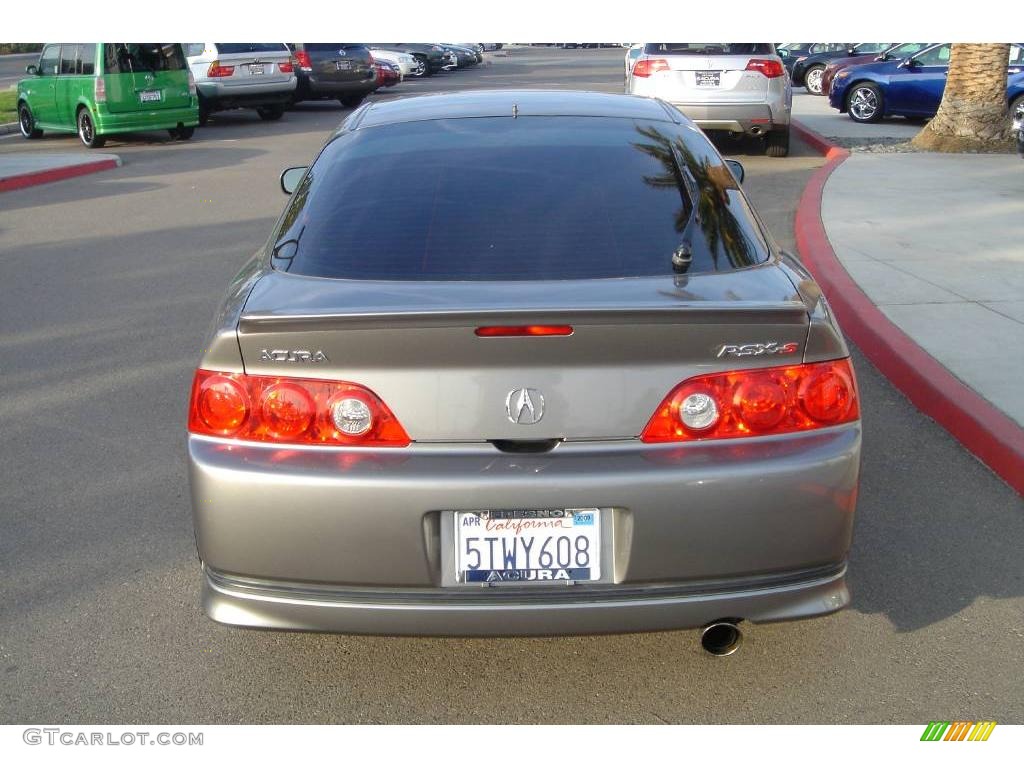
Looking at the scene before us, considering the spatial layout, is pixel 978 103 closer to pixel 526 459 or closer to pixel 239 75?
pixel 239 75

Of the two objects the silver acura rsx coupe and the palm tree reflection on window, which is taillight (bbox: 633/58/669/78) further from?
the silver acura rsx coupe

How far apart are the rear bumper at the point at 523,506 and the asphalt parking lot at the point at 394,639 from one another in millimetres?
430

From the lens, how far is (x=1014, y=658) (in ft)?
12.0

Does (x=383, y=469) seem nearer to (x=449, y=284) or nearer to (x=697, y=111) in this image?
(x=449, y=284)

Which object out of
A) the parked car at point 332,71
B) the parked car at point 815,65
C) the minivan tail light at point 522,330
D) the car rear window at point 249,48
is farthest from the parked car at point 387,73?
the minivan tail light at point 522,330

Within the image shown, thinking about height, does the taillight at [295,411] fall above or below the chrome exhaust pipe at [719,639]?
above

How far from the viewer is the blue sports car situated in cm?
1998

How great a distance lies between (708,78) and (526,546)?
43.1 ft

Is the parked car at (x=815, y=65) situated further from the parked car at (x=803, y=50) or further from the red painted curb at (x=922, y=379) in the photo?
the red painted curb at (x=922, y=379)

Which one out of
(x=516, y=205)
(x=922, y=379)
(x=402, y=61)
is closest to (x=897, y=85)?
(x=922, y=379)

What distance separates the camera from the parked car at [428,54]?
3944 centimetres

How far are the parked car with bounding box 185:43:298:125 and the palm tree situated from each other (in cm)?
1243

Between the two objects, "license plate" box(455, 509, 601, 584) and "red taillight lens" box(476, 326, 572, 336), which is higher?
"red taillight lens" box(476, 326, 572, 336)

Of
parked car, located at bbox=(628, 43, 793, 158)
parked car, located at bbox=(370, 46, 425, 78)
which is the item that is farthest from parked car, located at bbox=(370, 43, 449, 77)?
parked car, located at bbox=(628, 43, 793, 158)
